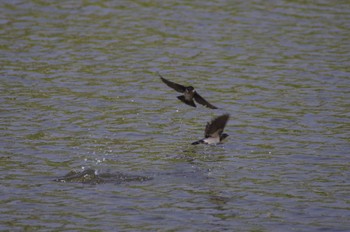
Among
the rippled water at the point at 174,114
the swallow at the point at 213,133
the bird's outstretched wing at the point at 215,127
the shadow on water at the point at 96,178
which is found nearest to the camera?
the rippled water at the point at 174,114

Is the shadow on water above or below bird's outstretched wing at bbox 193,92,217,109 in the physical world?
below

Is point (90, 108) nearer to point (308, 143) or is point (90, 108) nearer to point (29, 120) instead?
point (29, 120)

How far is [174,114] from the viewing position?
12.3 meters

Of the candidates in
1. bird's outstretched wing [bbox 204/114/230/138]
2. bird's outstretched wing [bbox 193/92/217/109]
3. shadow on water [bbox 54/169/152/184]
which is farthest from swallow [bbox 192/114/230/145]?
shadow on water [bbox 54/169/152/184]

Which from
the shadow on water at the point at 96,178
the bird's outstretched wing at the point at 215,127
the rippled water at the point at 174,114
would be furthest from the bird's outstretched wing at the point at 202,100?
the shadow on water at the point at 96,178

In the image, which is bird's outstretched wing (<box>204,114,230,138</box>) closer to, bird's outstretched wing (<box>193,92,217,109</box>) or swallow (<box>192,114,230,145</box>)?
swallow (<box>192,114,230,145</box>)

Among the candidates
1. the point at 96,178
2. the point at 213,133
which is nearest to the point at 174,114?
the point at 213,133

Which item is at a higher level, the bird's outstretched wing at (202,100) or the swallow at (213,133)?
the bird's outstretched wing at (202,100)

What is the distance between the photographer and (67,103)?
40.9ft

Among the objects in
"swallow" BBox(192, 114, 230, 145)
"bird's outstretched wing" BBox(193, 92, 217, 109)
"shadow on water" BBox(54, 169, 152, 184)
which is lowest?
"shadow on water" BBox(54, 169, 152, 184)

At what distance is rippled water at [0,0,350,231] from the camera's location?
8.45 meters

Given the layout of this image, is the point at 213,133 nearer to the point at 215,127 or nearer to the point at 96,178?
the point at 215,127

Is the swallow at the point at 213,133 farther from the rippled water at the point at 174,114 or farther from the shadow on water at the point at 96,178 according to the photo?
the shadow on water at the point at 96,178

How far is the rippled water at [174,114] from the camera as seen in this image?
8.45 meters
